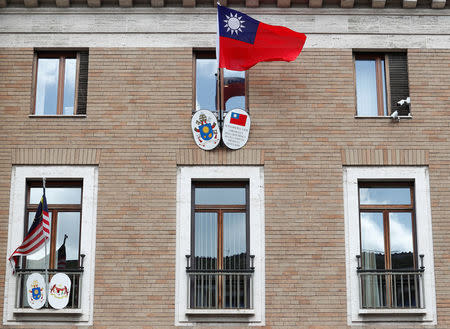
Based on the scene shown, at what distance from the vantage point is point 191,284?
55.7 feet

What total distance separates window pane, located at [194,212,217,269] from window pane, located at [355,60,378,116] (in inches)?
168

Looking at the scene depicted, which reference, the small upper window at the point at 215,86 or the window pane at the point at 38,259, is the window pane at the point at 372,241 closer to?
the small upper window at the point at 215,86

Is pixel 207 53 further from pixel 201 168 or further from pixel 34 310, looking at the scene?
pixel 34 310

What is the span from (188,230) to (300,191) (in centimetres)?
261

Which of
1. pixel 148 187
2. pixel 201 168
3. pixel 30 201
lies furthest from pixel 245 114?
pixel 30 201

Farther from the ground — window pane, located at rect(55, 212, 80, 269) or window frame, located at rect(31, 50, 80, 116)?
window frame, located at rect(31, 50, 80, 116)

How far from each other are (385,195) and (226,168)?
3637mm

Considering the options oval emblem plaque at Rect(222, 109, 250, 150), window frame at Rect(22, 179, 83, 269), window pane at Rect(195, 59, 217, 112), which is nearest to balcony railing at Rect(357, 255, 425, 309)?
oval emblem plaque at Rect(222, 109, 250, 150)

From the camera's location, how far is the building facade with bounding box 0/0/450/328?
16.9 meters

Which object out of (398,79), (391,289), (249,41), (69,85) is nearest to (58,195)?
(69,85)

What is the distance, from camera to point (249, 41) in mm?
17578

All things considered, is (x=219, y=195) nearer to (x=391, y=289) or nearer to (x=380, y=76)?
(x=391, y=289)

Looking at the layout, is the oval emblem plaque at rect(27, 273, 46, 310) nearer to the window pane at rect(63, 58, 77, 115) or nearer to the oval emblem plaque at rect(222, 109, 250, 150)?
the window pane at rect(63, 58, 77, 115)

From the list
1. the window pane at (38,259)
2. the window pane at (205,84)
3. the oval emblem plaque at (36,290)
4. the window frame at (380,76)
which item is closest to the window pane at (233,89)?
the window pane at (205,84)
